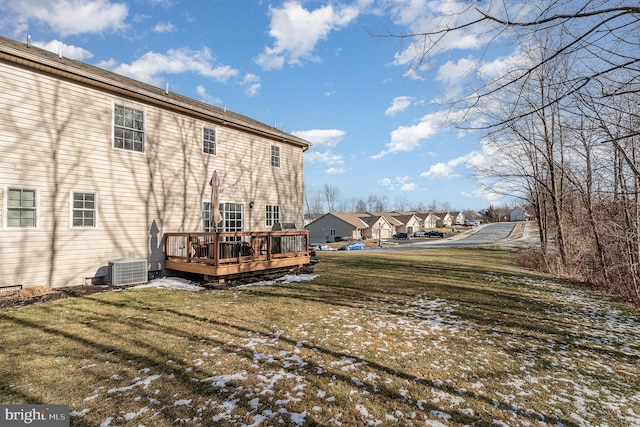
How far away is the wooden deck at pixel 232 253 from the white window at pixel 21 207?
10.6ft

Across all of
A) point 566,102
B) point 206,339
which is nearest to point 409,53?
point 566,102

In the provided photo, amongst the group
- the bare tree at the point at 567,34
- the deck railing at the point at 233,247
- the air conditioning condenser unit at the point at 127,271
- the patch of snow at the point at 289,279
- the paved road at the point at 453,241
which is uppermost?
the bare tree at the point at 567,34

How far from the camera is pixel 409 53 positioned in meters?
3.11

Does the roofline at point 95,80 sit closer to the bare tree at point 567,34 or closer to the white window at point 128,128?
the white window at point 128,128

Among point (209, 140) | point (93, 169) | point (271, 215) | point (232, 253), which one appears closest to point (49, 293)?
point (93, 169)

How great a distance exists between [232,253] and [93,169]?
4.41 m

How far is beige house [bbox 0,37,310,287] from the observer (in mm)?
6934

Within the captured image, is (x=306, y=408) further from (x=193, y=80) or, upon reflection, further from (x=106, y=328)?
(x=193, y=80)

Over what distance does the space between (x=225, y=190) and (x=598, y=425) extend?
11.1 m

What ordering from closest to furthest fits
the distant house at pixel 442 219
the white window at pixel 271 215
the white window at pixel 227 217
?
the white window at pixel 227 217, the white window at pixel 271 215, the distant house at pixel 442 219

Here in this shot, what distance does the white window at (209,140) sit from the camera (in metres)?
10.9

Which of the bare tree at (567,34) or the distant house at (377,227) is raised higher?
the bare tree at (567,34)

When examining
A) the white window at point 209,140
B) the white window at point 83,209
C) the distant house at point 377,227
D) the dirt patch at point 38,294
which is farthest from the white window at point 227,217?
the distant house at point 377,227

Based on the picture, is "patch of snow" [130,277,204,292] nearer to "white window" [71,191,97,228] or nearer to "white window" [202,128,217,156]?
"white window" [71,191,97,228]
